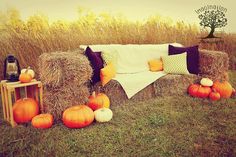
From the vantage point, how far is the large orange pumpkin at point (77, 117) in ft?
10.0

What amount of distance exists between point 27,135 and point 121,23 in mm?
3316

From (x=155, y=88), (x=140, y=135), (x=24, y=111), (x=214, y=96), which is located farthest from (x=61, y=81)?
(x=214, y=96)

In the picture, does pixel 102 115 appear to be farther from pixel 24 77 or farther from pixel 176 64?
pixel 176 64

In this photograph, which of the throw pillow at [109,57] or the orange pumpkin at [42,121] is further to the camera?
the throw pillow at [109,57]

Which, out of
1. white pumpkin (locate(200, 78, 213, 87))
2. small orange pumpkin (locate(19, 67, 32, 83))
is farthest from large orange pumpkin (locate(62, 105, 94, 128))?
white pumpkin (locate(200, 78, 213, 87))

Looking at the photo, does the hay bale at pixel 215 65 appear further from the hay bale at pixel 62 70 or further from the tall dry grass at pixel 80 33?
the hay bale at pixel 62 70

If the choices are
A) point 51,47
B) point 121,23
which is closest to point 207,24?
point 121,23

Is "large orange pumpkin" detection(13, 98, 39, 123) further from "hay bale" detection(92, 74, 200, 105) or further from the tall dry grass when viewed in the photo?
the tall dry grass

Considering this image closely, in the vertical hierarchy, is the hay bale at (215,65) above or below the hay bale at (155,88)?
above

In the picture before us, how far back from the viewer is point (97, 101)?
350 centimetres

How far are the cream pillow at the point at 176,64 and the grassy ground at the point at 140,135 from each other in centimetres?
73

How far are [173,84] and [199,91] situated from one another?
355mm

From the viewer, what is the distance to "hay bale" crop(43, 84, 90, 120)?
3.23 metres

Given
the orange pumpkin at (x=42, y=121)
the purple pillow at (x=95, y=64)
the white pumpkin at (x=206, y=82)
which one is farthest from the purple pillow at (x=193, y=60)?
the orange pumpkin at (x=42, y=121)
